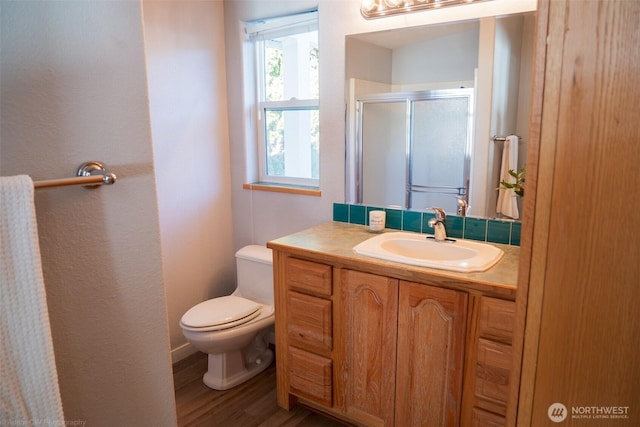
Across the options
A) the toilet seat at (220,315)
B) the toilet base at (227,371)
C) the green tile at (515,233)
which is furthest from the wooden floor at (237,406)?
the green tile at (515,233)

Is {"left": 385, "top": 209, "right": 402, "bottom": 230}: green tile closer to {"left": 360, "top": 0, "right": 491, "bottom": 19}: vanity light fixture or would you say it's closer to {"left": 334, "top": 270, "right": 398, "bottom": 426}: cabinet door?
{"left": 334, "top": 270, "right": 398, "bottom": 426}: cabinet door

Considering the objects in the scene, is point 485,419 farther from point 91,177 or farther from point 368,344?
point 91,177

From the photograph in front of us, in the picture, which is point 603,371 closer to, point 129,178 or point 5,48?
point 129,178

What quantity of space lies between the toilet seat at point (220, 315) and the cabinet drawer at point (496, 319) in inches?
50.5

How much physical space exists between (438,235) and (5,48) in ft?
5.76

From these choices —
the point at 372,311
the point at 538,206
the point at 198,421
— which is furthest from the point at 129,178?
the point at 198,421

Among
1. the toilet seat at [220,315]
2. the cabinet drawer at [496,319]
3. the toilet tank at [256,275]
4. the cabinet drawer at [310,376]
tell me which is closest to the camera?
the cabinet drawer at [496,319]

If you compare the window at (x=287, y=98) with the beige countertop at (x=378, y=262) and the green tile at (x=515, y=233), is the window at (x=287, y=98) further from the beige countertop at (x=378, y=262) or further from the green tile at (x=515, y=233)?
the green tile at (x=515, y=233)

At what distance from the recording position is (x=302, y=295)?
A: 2094 mm

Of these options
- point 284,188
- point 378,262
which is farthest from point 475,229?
point 284,188

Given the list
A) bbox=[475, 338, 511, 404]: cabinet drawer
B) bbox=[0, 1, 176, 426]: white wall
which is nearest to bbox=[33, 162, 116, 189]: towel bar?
bbox=[0, 1, 176, 426]: white wall

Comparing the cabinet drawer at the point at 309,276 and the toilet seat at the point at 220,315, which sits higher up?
the cabinet drawer at the point at 309,276

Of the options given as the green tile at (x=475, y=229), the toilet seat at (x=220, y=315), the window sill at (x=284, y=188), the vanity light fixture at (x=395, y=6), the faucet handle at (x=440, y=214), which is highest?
the vanity light fixture at (x=395, y=6)

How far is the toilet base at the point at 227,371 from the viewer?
8.27 feet
